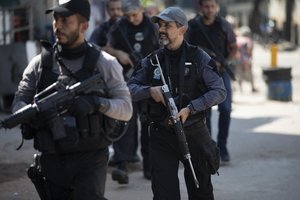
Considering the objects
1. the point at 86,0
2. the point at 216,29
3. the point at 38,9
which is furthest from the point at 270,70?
the point at 86,0

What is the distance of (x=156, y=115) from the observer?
19.5 feet

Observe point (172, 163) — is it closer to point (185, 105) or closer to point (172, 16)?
point (185, 105)

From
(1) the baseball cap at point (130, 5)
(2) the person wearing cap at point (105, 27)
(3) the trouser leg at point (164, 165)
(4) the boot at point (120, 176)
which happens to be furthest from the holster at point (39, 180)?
(2) the person wearing cap at point (105, 27)

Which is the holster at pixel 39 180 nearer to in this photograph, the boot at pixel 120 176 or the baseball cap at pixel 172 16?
the baseball cap at pixel 172 16

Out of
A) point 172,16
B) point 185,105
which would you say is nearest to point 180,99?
point 185,105

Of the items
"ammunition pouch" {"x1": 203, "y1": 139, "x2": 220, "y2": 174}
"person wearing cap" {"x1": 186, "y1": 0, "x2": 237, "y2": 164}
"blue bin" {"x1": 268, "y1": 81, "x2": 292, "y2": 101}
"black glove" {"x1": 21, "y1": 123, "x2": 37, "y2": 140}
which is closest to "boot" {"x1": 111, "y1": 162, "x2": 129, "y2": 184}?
"person wearing cap" {"x1": 186, "y1": 0, "x2": 237, "y2": 164}

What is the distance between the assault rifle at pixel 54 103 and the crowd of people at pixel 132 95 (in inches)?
1.0

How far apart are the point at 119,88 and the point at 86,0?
1.97 ft

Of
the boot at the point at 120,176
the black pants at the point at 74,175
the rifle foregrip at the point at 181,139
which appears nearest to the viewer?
the black pants at the point at 74,175

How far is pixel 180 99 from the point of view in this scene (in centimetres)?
592

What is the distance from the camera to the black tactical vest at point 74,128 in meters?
4.54

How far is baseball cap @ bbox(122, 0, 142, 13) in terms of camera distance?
27.1 feet

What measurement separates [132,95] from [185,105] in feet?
1.40

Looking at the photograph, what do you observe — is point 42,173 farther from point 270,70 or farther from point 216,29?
point 270,70
